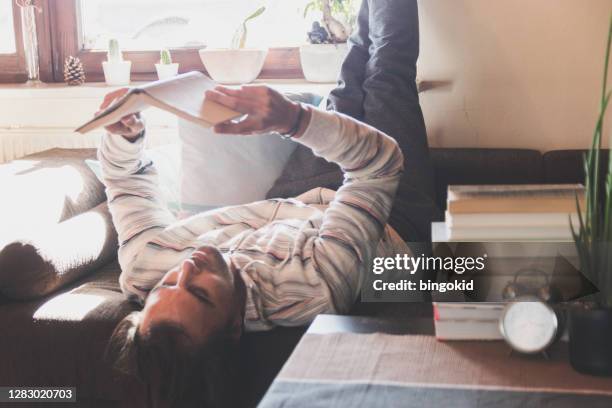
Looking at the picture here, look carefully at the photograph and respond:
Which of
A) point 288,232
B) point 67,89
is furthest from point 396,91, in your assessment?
point 67,89

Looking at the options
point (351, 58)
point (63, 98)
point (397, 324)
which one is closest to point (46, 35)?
point (63, 98)

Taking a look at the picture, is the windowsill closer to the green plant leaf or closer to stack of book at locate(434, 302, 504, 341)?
the green plant leaf

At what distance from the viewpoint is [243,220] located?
1795 millimetres

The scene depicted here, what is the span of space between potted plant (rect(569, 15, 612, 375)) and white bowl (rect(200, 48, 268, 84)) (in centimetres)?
156

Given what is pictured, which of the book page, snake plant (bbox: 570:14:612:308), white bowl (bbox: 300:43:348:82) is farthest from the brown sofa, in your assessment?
white bowl (bbox: 300:43:348:82)

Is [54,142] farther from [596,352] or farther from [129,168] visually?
[596,352]

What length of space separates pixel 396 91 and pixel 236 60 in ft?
2.27

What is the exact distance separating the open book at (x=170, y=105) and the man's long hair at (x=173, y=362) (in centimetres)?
34

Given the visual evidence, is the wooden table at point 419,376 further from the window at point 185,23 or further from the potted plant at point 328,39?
the window at point 185,23

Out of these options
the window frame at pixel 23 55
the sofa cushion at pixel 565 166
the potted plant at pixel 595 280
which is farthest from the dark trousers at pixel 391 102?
the window frame at pixel 23 55

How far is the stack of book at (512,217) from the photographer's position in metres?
1.12

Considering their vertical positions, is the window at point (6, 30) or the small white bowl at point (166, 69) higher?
the window at point (6, 30)

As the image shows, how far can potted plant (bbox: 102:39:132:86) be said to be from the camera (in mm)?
2648

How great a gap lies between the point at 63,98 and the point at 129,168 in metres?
1.11
